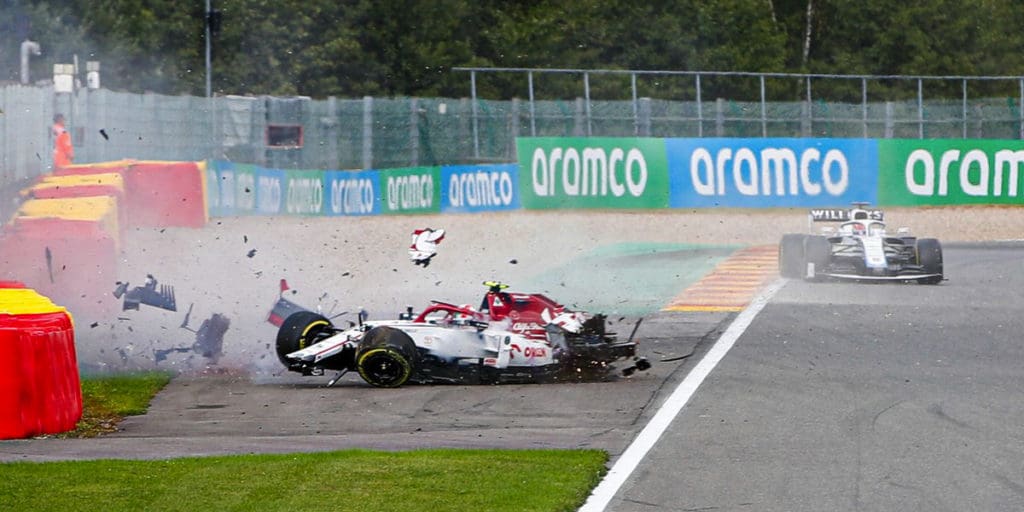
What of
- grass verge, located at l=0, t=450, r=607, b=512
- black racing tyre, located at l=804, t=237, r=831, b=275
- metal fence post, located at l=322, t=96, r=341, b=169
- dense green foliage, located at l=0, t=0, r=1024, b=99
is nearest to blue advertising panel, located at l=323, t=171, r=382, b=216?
metal fence post, located at l=322, t=96, r=341, b=169

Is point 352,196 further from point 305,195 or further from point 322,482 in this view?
point 322,482

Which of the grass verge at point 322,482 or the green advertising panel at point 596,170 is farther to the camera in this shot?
the green advertising panel at point 596,170

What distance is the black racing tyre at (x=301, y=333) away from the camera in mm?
15141

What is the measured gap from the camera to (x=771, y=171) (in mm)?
34281

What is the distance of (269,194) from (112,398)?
20135mm

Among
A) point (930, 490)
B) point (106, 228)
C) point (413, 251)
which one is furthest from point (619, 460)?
point (106, 228)

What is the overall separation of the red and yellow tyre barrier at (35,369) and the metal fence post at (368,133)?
2357 cm

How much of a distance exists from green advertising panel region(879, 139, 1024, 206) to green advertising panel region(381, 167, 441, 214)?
993 centimetres

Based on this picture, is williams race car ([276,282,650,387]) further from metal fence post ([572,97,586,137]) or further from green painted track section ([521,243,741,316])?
metal fence post ([572,97,586,137])

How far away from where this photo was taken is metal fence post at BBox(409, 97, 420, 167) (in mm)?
36375

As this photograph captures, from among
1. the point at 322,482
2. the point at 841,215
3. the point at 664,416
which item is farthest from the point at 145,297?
the point at 841,215

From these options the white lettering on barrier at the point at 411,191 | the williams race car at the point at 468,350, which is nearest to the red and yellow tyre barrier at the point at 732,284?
the williams race car at the point at 468,350

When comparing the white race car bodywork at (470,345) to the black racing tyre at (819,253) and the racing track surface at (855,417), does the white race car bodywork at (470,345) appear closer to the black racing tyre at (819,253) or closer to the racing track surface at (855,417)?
the racing track surface at (855,417)

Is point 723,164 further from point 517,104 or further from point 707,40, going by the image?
point 707,40
